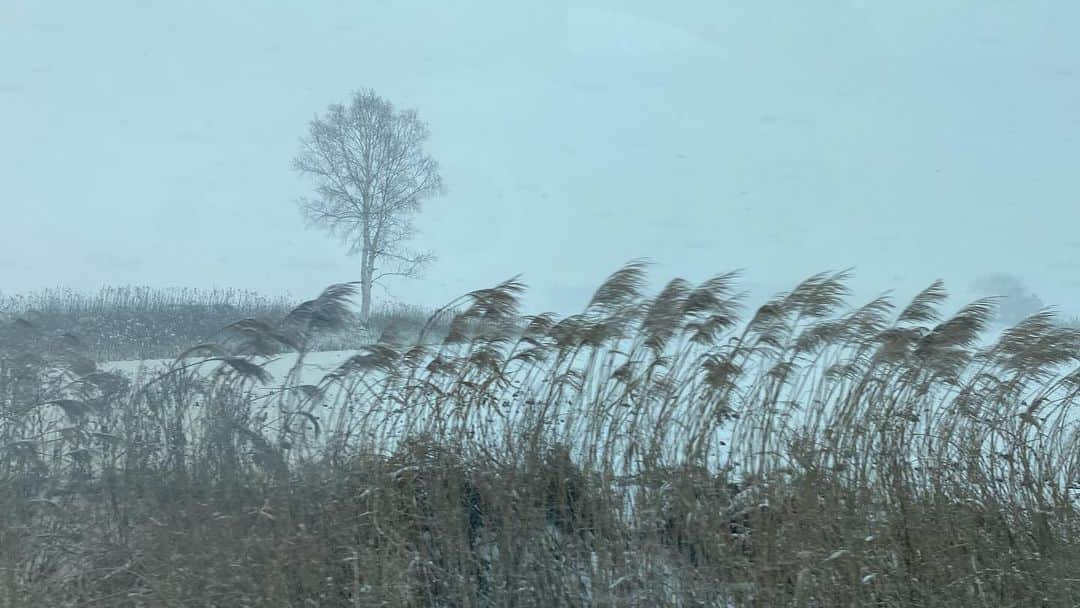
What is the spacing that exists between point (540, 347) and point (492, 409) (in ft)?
1.62

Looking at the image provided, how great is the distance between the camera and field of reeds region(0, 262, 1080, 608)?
523 cm

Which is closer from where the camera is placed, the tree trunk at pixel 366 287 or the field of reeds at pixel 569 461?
the field of reeds at pixel 569 461

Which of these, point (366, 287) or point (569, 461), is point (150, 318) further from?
point (569, 461)

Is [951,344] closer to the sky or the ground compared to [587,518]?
closer to the sky

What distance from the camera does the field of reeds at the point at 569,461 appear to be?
17.1 ft

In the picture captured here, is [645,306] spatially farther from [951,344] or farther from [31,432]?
[31,432]

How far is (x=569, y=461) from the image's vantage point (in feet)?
19.4

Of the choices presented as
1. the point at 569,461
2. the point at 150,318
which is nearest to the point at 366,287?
the point at 150,318

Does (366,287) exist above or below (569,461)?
above

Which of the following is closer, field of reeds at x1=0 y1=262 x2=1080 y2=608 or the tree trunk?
field of reeds at x1=0 y1=262 x2=1080 y2=608

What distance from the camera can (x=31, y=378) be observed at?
6711 millimetres

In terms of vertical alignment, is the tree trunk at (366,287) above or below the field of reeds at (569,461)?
above

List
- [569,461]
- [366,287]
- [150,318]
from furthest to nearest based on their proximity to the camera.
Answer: [366,287] < [150,318] < [569,461]

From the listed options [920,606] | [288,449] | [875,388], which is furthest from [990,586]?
[288,449]
